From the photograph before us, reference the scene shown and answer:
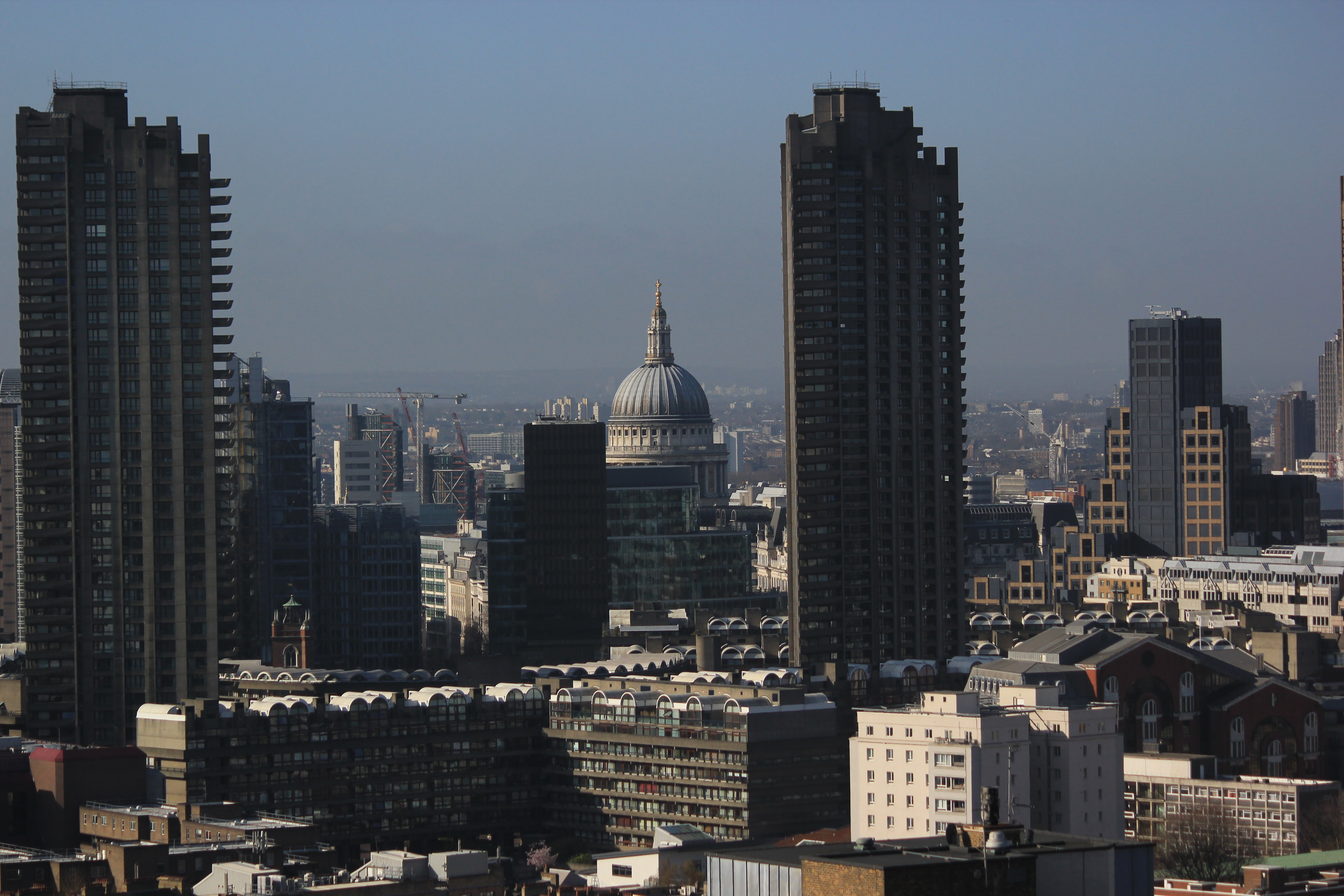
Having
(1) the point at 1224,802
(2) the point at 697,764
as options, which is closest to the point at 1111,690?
(1) the point at 1224,802

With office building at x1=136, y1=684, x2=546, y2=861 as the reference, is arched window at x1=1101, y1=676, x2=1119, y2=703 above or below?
above

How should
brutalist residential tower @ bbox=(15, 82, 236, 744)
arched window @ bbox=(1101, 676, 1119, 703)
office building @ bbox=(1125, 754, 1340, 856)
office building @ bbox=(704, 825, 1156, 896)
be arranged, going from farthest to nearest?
brutalist residential tower @ bbox=(15, 82, 236, 744) → arched window @ bbox=(1101, 676, 1119, 703) → office building @ bbox=(1125, 754, 1340, 856) → office building @ bbox=(704, 825, 1156, 896)

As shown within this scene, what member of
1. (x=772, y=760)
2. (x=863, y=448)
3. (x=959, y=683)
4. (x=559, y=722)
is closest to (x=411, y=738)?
(x=559, y=722)

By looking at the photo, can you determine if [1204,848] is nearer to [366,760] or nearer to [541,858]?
[541,858]

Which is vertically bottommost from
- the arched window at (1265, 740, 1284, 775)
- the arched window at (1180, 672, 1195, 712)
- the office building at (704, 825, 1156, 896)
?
the arched window at (1265, 740, 1284, 775)

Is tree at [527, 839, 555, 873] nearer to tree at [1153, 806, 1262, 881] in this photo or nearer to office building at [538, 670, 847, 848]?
office building at [538, 670, 847, 848]

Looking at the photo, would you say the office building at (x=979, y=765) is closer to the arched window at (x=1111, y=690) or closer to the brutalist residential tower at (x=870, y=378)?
the arched window at (x=1111, y=690)

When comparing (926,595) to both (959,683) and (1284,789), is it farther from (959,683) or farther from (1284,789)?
(1284,789)

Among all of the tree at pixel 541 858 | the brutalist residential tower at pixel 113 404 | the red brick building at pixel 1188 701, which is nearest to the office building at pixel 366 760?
the tree at pixel 541 858

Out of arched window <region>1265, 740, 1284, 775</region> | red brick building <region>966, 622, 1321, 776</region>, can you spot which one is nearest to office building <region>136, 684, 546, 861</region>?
red brick building <region>966, 622, 1321, 776</region>
